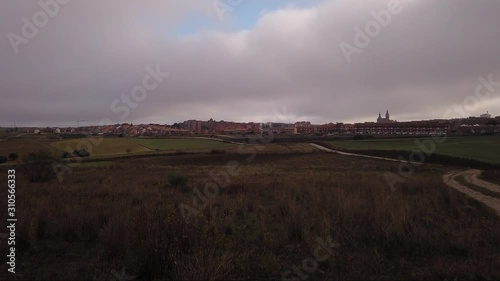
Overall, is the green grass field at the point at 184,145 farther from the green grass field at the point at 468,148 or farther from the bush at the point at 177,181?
the bush at the point at 177,181

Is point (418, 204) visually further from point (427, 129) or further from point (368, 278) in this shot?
point (427, 129)

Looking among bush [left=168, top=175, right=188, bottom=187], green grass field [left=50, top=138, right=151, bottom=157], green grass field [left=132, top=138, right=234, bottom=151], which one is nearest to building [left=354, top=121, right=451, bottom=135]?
green grass field [left=132, top=138, right=234, bottom=151]

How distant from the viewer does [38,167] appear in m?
22.8

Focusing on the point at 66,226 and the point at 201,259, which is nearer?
the point at 201,259

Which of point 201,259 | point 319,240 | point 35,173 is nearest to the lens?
point 201,259

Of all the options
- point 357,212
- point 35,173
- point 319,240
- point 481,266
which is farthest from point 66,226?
point 35,173

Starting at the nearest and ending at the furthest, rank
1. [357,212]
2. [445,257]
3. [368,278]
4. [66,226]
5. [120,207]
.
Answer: [368,278] → [445,257] → [66,226] → [357,212] → [120,207]

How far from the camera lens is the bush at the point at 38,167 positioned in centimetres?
2227

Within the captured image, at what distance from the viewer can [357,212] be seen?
27.7 ft

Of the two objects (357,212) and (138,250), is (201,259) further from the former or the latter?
(357,212)

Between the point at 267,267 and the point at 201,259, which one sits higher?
the point at 201,259

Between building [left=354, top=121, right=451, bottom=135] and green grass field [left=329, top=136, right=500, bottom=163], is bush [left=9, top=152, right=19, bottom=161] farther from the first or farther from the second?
building [left=354, top=121, right=451, bottom=135]

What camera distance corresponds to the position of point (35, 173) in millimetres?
22359

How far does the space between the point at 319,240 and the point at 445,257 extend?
2.00 metres
